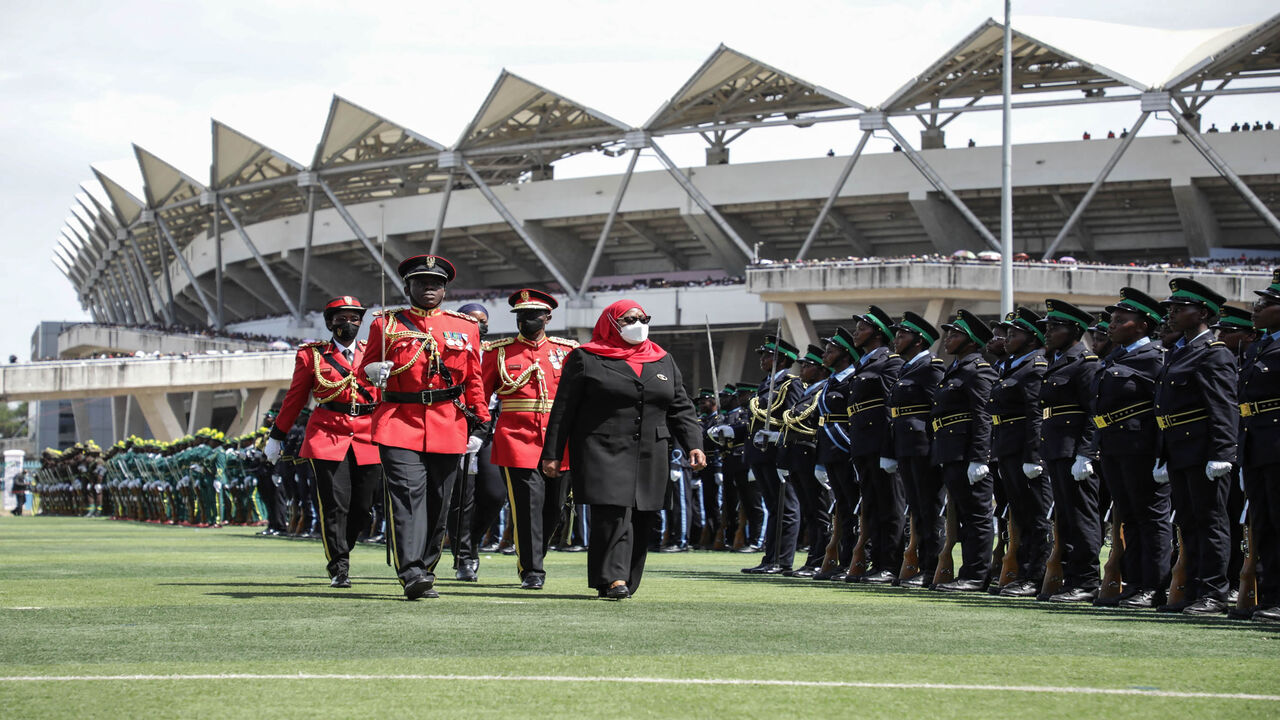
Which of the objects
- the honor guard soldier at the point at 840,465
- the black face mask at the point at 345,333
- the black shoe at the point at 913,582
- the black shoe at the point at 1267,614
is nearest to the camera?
the black shoe at the point at 1267,614

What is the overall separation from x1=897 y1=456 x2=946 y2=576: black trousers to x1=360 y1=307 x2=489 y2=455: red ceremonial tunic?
3443 millimetres

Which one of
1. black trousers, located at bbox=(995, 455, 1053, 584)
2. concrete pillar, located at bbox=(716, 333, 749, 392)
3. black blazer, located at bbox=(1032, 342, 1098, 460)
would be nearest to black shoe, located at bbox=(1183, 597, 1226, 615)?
black blazer, located at bbox=(1032, 342, 1098, 460)

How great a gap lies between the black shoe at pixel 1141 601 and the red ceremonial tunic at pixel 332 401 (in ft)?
16.4

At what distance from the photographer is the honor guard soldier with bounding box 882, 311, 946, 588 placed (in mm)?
11281

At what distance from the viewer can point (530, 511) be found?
10.2 meters

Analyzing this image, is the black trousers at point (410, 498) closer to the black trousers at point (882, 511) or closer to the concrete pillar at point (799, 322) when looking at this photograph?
the black trousers at point (882, 511)

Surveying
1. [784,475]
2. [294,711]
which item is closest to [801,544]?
[784,475]

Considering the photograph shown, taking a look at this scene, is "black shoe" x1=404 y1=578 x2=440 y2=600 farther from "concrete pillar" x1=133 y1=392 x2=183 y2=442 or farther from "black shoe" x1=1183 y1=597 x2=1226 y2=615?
"concrete pillar" x1=133 y1=392 x2=183 y2=442

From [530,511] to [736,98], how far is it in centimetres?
4228

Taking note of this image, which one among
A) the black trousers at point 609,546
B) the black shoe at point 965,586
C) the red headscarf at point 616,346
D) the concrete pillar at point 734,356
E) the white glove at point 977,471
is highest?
the concrete pillar at point 734,356

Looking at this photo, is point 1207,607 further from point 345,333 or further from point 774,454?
point 774,454

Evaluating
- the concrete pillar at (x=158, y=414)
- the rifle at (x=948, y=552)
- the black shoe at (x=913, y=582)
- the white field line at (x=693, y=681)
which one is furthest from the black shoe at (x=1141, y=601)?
the concrete pillar at (x=158, y=414)

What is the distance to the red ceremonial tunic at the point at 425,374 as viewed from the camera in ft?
30.6

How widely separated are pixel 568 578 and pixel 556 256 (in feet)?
152
